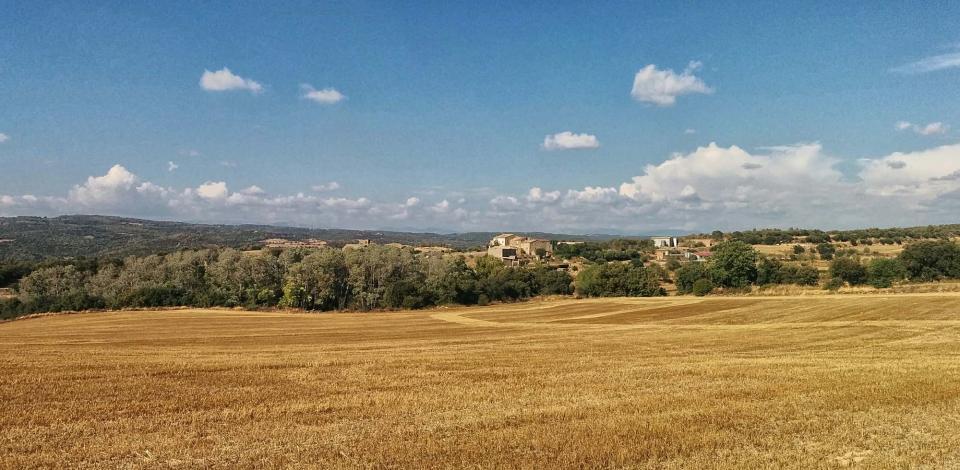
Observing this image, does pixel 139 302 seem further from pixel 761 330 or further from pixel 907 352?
pixel 907 352

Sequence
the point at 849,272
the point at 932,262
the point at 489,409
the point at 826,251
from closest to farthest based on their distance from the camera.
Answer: the point at 489,409
the point at 849,272
the point at 932,262
the point at 826,251

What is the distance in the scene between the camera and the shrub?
84188 millimetres

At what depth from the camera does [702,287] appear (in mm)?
84375

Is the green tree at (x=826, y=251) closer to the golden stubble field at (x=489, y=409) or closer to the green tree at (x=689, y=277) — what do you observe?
the green tree at (x=689, y=277)

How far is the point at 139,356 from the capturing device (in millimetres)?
22859

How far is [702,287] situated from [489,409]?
78950 mm

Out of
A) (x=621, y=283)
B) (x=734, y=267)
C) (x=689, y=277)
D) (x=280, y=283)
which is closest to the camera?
(x=734, y=267)

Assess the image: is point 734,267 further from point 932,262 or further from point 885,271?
point 932,262

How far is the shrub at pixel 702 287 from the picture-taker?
8419cm

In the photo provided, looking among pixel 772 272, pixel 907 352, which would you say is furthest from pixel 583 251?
pixel 907 352

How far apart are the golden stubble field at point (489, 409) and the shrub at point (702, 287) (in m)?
62.3

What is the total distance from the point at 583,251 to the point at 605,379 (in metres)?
163

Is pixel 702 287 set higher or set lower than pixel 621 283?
higher

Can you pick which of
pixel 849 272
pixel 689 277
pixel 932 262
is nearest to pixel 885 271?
pixel 849 272
